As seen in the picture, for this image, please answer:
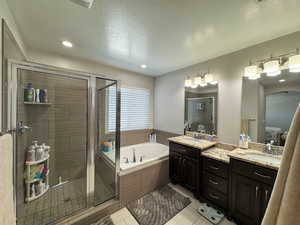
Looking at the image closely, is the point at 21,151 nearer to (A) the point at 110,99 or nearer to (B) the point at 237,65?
(A) the point at 110,99

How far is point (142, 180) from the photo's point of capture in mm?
2039

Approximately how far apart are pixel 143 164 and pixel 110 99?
4.26 ft

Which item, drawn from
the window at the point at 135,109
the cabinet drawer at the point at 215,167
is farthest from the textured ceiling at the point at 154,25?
the cabinet drawer at the point at 215,167

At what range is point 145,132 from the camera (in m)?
3.47

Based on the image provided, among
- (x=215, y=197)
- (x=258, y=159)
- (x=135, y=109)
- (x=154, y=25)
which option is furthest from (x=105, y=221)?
(x=154, y=25)

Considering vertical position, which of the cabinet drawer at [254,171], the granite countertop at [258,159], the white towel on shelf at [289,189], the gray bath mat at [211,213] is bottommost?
the gray bath mat at [211,213]

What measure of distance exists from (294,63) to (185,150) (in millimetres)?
1827

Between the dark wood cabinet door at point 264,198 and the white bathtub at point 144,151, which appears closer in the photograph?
the dark wood cabinet door at point 264,198

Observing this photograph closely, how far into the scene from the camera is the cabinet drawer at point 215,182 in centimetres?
166

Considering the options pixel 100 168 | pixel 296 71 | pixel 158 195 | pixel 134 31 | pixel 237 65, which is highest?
pixel 134 31

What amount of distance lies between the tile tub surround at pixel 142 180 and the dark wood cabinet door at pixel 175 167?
0.10m

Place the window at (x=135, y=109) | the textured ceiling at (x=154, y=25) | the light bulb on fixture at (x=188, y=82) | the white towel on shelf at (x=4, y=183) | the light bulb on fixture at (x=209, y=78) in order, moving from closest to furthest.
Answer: the white towel on shelf at (x=4, y=183)
the textured ceiling at (x=154, y=25)
the light bulb on fixture at (x=209, y=78)
the light bulb on fixture at (x=188, y=82)
the window at (x=135, y=109)

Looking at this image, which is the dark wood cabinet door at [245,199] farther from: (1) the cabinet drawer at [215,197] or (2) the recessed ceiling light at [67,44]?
(2) the recessed ceiling light at [67,44]

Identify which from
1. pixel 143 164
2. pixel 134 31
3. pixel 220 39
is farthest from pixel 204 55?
pixel 143 164
